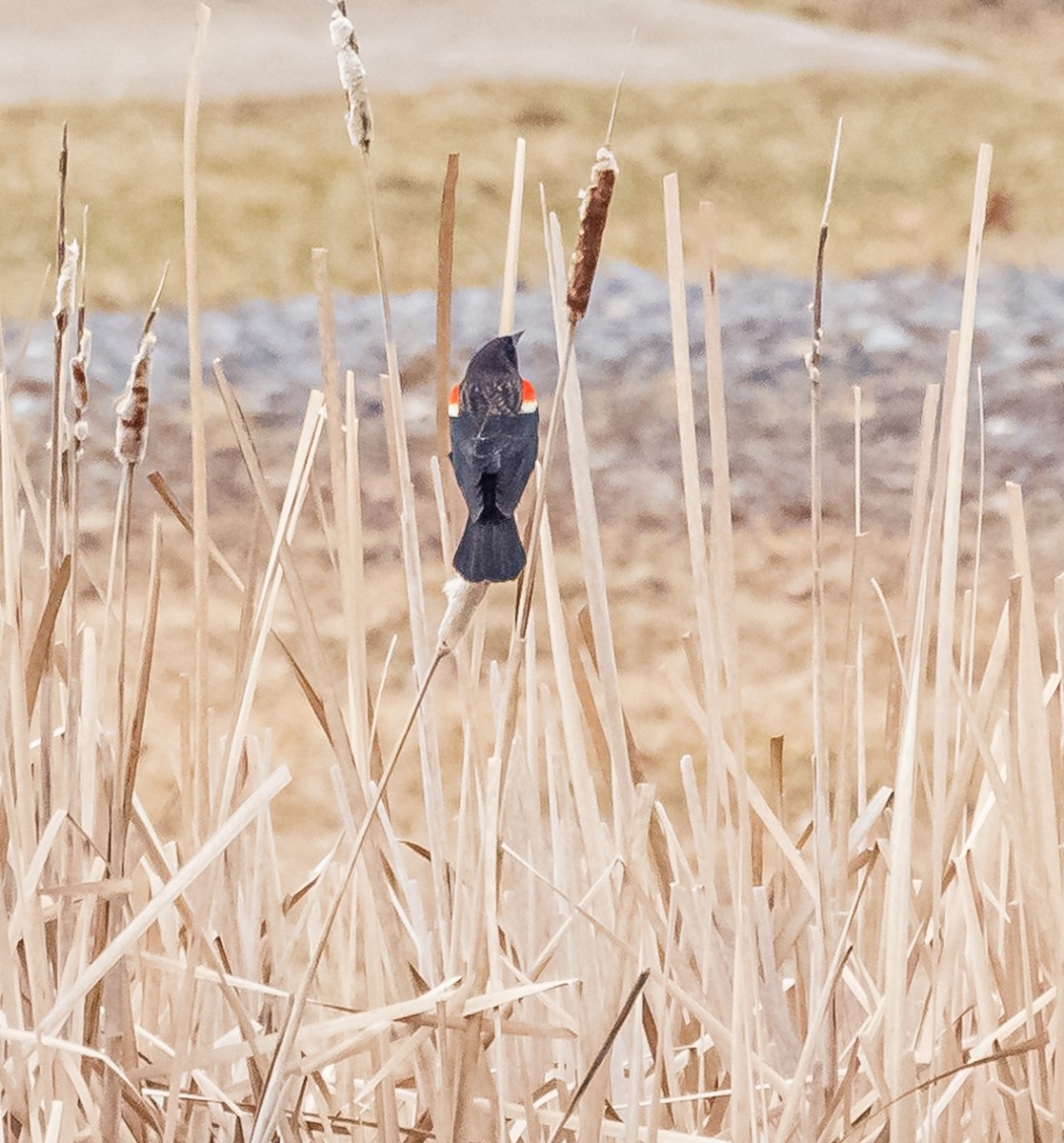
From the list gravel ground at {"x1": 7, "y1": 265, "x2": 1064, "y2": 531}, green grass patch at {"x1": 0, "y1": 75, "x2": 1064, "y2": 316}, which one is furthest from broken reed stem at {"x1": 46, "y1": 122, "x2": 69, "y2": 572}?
green grass patch at {"x1": 0, "y1": 75, "x2": 1064, "y2": 316}

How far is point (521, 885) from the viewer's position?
487 mm

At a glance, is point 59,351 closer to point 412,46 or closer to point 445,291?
point 445,291

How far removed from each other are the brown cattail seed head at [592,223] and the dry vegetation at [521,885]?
0.13 feet

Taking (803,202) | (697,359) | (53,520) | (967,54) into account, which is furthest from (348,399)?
(967,54)

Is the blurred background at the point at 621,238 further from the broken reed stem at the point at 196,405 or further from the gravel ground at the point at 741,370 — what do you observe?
the broken reed stem at the point at 196,405

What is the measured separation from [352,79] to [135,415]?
0.09 m

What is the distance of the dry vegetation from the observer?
14.1 inches

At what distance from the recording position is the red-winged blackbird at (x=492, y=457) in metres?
0.31

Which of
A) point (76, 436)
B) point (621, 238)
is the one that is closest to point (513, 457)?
point (76, 436)

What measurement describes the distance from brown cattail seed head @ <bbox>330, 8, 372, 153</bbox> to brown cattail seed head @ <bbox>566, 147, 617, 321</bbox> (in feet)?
0.16

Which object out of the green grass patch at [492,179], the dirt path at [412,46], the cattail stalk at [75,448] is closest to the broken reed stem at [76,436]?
the cattail stalk at [75,448]

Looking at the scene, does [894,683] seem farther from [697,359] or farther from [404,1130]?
[697,359]

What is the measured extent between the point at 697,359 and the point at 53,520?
9.08 feet

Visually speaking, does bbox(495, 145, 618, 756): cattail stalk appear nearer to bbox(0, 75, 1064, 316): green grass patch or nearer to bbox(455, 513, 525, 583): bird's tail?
bbox(455, 513, 525, 583): bird's tail
